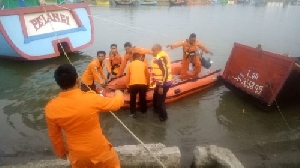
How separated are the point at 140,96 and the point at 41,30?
616cm

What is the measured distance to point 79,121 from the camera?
8.75ft

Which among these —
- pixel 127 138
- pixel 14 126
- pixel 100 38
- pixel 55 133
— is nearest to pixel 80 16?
pixel 100 38

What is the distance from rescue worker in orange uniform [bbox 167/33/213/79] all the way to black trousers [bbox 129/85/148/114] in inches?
92.7

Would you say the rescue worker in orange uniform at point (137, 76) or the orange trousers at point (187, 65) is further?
the orange trousers at point (187, 65)

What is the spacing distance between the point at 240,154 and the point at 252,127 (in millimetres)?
1234

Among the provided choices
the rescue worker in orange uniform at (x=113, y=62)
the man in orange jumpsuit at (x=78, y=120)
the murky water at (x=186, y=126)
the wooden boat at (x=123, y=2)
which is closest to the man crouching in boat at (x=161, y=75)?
the murky water at (x=186, y=126)

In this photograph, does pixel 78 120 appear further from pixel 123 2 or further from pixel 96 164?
pixel 123 2

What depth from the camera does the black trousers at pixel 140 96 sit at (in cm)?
616

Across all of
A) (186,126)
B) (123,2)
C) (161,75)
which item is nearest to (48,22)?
(161,75)

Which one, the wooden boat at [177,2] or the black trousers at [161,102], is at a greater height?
the wooden boat at [177,2]

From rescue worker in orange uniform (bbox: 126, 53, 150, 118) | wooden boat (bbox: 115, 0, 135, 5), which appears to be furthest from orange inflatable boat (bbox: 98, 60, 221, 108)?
wooden boat (bbox: 115, 0, 135, 5)

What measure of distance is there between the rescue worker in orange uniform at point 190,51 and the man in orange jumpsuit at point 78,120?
551 centimetres

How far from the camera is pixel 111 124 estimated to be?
6266 millimetres

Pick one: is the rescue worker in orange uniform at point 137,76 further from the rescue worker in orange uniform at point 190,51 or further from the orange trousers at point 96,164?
the orange trousers at point 96,164
